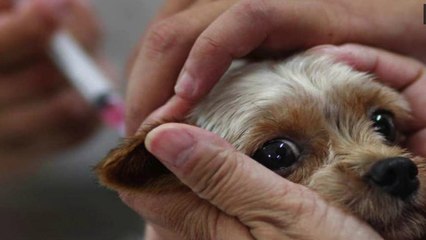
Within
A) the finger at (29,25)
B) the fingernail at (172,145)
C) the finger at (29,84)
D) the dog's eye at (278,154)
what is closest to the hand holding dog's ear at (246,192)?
the fingernail at (172,145)

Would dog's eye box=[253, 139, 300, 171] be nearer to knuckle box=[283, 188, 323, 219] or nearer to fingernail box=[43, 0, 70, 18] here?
knuckle box=[283, 188, 323, 219]

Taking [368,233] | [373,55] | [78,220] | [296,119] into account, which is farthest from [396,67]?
[78,220]

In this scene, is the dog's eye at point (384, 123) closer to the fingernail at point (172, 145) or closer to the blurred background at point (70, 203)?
the fingernail at point (172, 145)

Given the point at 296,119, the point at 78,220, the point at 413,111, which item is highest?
the point at 296,119

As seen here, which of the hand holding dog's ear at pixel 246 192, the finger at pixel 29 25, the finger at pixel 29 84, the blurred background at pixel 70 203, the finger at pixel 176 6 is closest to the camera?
the hand holding dog's ear at pixel 246 192

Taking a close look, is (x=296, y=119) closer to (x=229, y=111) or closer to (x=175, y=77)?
(x=229, y=111)

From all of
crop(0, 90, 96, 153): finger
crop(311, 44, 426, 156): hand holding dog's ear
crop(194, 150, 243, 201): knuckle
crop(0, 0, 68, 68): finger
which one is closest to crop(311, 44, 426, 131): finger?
crop(311, 44, 426, 156): hand holding dog's ear

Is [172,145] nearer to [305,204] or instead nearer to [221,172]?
[221,172]

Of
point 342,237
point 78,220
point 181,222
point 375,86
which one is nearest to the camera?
point 342,237

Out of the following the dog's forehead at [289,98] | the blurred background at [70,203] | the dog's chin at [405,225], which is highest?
the dog's forehead at [289,98]
